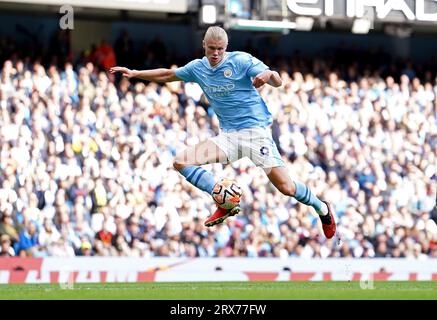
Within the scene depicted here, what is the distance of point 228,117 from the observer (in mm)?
15273

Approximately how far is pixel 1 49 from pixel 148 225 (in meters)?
5.53

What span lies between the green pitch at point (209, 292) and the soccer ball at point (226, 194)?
1.20 metres

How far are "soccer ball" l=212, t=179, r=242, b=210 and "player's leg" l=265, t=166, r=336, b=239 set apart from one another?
657mm

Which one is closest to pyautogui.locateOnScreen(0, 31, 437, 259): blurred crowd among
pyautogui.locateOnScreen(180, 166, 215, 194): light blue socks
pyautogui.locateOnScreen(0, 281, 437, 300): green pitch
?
pyautogui.locateOnScreen(0, 281, 437, 300): green pitch

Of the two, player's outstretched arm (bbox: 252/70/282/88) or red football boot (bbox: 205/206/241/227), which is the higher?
player's outstretched arm (bbox: 252/70/282/88)

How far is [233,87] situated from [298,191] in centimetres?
173

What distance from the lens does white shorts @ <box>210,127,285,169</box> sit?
50.0 ft

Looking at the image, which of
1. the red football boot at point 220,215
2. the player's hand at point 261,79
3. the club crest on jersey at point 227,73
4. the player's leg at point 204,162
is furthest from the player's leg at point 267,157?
the player's hand at point 261,79

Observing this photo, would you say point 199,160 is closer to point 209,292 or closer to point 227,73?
point 227,73

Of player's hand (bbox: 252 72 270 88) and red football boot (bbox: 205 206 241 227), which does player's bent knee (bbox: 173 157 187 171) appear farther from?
player's hand (bbox: 252 72 270 88)

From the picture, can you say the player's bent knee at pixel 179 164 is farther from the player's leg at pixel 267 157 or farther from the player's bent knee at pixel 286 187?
the player's bent knee at pixel 286 187

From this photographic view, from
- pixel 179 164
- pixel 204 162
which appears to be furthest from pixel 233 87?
pixel 179 164

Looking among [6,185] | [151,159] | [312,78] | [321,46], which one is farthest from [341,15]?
[6,185]

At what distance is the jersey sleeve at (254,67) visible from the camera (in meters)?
14.6
